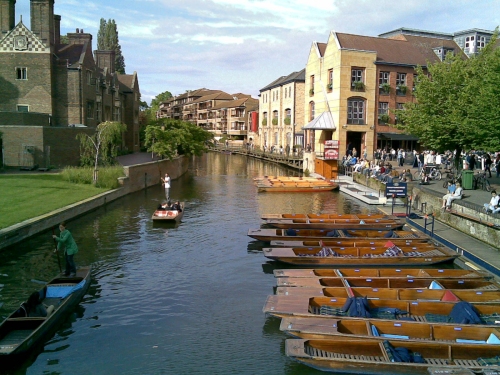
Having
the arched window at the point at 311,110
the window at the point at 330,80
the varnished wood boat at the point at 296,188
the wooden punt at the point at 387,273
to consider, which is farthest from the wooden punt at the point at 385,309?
the arched window at the point at 311,110

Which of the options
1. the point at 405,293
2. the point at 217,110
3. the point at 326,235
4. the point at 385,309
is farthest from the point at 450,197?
the point at 217,110

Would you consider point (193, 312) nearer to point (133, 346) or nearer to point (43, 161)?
point (133, 346)

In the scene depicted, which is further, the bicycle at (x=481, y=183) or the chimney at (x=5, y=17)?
the chimney at (x=5, y=17)

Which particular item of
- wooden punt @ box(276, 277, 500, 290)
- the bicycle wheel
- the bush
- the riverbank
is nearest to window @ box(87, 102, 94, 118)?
the riverbank

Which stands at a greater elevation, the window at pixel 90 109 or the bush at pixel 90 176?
the window at pixel 90 109

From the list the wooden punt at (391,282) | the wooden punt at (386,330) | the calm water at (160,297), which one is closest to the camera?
the wooden punt at (386,330)

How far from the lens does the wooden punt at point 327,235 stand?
61.2 feet

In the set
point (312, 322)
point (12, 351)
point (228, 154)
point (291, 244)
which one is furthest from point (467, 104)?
point (228, 154)

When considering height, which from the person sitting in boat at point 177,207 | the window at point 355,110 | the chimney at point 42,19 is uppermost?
the chimney at point 42,19

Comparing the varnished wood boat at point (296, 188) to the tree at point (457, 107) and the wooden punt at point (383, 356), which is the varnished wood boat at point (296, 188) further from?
the wooden punt at point (383, 356)

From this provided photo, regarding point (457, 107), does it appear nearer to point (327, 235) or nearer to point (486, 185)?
point (486, 185)

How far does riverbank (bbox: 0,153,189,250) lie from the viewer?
18281 millimetres

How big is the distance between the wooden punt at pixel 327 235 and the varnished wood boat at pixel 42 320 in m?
7.33

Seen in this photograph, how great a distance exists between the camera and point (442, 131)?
2819 cm
